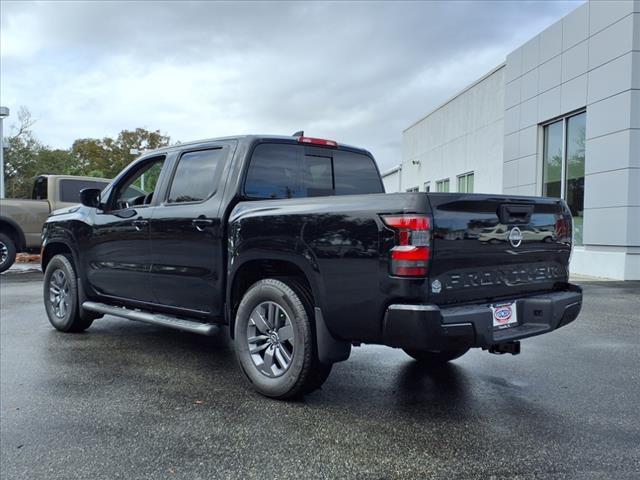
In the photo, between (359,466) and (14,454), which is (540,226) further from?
(14,454)

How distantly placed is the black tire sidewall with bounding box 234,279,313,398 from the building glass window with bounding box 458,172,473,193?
17.6 m

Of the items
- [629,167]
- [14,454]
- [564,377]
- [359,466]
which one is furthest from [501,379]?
[629,167]

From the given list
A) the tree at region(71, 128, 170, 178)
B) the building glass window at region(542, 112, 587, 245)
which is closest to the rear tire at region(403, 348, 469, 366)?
the building glass window at region(542, 112, 587, 245)

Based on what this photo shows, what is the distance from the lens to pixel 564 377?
15.4 feet

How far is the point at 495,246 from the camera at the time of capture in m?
3.65

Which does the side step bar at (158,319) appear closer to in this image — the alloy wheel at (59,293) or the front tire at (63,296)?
the front tire at (63,296)

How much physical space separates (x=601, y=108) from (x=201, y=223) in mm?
10567

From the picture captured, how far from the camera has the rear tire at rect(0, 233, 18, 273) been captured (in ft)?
39.7

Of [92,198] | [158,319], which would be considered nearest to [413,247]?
[158,319]

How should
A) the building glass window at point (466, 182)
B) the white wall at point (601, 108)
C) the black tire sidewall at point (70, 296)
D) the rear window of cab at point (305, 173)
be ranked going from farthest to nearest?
the building glass window at point (466, 182) → the white wall at point (601, 108) → the black tire sidewall at point (70, 296) → the rear window of cab at point (305, 173)

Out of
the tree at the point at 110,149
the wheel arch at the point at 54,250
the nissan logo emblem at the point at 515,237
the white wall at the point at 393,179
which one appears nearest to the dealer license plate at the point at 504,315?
the nissan logo emblem at the point at 515,237

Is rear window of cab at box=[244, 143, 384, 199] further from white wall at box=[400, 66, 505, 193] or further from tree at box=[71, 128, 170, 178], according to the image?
tree at box=[71, 128, 170, 178]

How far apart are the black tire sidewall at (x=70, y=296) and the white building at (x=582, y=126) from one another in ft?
33.4

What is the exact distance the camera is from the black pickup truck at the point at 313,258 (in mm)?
3318
